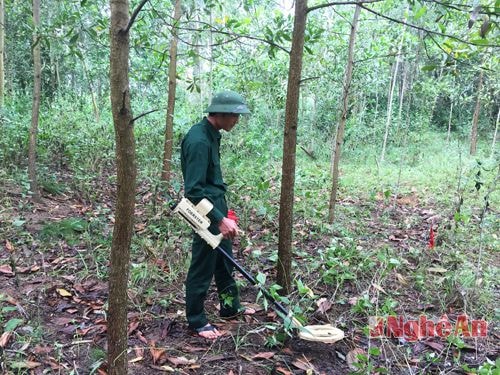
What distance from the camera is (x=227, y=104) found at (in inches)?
113

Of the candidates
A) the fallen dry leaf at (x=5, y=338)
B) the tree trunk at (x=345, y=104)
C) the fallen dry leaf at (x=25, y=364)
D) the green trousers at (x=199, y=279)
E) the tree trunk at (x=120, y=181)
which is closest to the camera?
the tree trunk at (x=120, y=181)

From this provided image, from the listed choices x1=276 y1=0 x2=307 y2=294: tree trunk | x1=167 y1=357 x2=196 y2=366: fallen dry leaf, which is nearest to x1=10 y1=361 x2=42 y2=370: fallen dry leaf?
x1=167 y1=357 x2=196 y2=366: fallen dry leaf

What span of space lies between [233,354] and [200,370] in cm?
26

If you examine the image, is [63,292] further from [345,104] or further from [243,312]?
[345,104]

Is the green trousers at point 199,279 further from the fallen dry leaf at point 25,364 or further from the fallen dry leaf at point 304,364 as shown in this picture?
the fallen dry leaf at point 25,364

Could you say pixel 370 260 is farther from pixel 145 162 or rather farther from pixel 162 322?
pixel 145 162

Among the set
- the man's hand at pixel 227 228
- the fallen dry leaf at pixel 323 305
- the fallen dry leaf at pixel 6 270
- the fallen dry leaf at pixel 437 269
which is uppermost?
the man's hand at pixel 227 228

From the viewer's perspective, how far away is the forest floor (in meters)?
Result: 2.57

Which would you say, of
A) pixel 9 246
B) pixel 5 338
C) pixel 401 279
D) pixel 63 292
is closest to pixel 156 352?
pixel 5 338

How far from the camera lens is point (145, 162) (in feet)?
20.7

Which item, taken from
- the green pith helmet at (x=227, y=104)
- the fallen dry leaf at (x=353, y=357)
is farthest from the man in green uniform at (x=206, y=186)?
the fallen dry leaf at (x=353, y=357)

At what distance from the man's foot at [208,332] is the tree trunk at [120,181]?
1.00 metres

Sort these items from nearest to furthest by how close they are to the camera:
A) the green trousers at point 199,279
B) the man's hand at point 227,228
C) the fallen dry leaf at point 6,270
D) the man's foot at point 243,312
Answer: the man's hand at point 227,228, the green trousers at point 199,279, the man's foot at point 243,312, the fallen dry leaf at point 6,270

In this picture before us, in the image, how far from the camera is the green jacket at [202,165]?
109 inches
